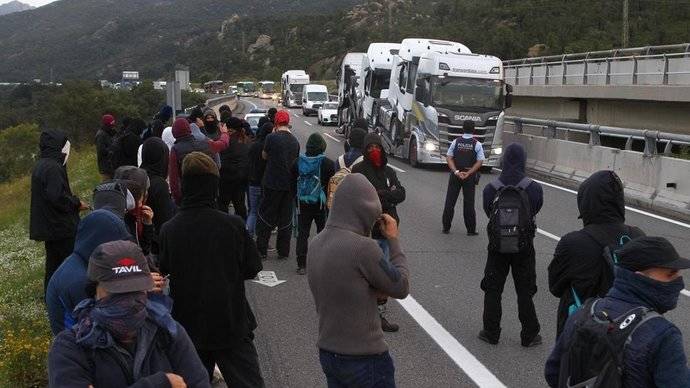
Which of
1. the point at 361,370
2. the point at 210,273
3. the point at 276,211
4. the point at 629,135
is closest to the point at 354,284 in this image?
the point at 361,370

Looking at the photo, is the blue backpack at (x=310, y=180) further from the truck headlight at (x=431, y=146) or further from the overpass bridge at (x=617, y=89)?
the overpass bridge at (x=617, y=89)

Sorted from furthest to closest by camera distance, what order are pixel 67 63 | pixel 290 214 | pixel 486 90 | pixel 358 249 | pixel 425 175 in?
1. pixel 67 63
2. pixel 486 90
3. pixel 425 175
4. pixel 290 214
5. pixel 358 249

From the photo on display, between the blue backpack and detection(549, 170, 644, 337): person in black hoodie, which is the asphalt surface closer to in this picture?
the blue backpack

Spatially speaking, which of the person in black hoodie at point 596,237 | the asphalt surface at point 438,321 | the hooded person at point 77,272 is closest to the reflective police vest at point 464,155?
the asphalt surface at point 438,321

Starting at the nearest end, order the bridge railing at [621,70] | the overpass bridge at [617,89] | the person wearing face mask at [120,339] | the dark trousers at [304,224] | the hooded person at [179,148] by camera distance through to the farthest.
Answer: the person wearing face mask at [120,339] → the hooded person at [179,148] → the dark trousers at [304,224] → the bridge railing at [621,70] → the overpass bridge at [617,89]

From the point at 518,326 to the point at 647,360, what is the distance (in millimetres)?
5075

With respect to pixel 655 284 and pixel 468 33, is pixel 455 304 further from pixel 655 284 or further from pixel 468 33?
pixel 468 33

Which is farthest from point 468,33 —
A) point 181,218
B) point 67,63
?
point 67,63

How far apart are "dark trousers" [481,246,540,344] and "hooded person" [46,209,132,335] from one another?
3.92 m

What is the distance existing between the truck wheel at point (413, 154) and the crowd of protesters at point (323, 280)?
14.9 m

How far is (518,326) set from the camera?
323 inches

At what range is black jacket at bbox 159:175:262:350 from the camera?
189 inches

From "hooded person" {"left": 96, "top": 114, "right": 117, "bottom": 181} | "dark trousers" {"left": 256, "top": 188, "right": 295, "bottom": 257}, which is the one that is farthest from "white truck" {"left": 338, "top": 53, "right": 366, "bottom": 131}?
"dark trousers" {"left": 256, "top": 188, "right": 295, "bottom": 257}

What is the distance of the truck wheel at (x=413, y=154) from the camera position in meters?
23.6
